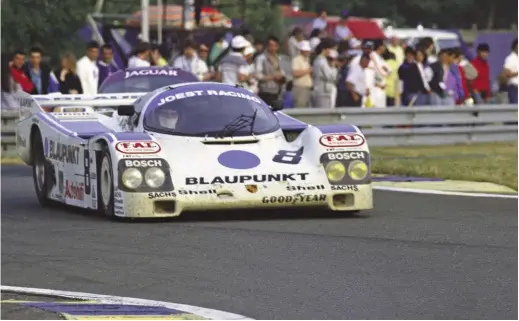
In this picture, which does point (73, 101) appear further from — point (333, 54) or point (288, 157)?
point (333, 54)

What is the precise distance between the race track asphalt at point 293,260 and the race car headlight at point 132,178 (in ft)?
1.12

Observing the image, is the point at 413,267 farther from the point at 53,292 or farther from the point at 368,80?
the point at 368,80

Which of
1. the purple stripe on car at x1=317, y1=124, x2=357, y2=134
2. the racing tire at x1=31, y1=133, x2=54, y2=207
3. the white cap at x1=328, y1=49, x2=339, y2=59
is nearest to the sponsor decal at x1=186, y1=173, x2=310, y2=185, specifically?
the purple stripe on car at x1=317, y1=124, x2=357, y2=134

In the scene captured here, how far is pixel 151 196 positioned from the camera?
12273mm

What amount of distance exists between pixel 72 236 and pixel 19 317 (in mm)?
4156

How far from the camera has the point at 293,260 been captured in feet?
32.4

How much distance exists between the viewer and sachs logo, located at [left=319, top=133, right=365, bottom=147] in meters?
12.8

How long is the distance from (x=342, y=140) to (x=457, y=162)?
19.8 feet

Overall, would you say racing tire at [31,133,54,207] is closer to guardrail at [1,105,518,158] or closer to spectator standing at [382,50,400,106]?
guardrail at [1,105,518,158]

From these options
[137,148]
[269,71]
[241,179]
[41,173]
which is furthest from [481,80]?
[137,148]

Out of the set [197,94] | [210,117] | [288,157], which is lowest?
[288,157]

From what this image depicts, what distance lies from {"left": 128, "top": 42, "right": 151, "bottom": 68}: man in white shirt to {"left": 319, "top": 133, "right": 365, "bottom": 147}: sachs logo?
25.5ft

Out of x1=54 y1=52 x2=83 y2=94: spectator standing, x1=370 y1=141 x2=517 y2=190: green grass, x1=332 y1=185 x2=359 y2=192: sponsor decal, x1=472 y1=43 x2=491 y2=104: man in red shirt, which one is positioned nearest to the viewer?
x1=332 y1=185 x2=359 y2=192: sponsor decal

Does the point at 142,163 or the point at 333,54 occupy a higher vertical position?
the point at 142,163
